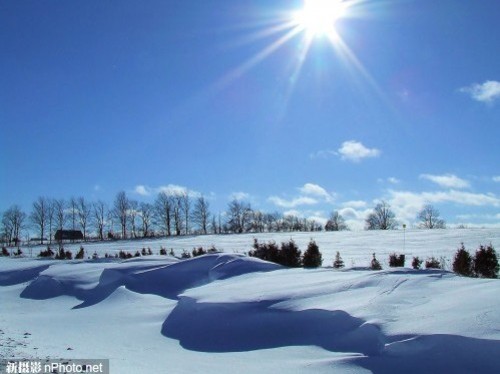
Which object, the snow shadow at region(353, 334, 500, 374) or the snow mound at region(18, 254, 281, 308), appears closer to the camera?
the snow shadow at region(353, 334, 500, 374)

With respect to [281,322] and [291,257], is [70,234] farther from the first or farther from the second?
[281,322]

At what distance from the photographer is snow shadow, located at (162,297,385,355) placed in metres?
6.68

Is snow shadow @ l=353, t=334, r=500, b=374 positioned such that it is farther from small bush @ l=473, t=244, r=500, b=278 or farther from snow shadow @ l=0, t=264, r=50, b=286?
snow shadow @ l=0, t=264, r=50, b=286

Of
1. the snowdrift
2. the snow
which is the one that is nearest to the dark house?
the snow

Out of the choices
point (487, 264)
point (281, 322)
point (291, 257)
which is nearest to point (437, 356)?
point (281, 322)

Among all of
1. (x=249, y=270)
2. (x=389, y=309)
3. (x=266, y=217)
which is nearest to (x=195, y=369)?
(x=389, y=309)

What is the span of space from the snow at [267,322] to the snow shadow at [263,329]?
0.02 m

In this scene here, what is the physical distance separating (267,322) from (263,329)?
18cm

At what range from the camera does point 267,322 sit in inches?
315

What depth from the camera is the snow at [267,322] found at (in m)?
5.75

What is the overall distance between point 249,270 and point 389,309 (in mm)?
6191

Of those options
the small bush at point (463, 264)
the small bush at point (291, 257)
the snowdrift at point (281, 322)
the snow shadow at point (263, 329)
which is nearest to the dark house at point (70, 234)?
the small bush at point (291, 257)

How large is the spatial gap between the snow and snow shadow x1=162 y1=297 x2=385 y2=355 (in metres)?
0.02

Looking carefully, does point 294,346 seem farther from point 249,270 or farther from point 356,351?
A: point 249,270
